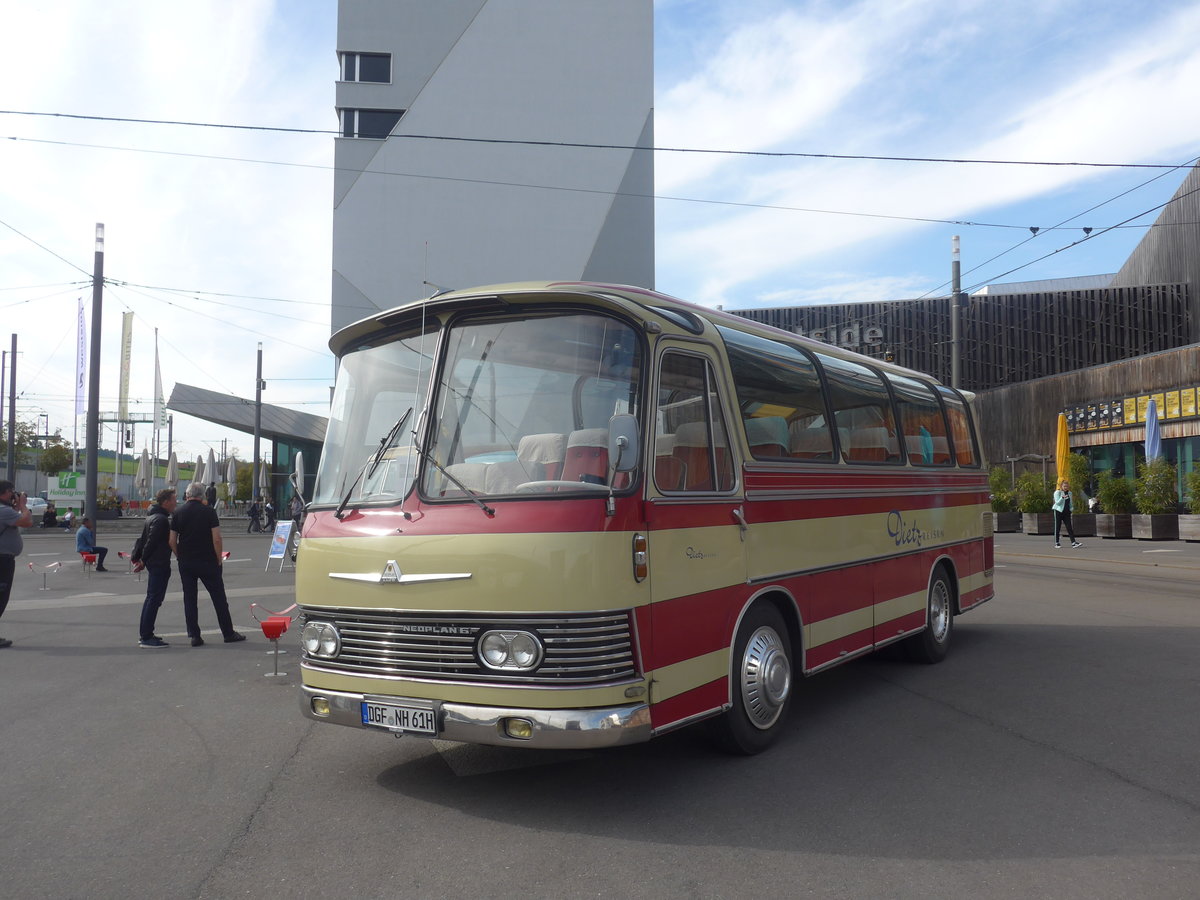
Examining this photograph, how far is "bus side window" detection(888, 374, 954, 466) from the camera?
921 cm

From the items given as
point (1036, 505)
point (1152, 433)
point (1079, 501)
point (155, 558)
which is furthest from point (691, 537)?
point (1036, 505)

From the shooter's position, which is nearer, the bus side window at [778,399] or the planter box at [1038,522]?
the bus side window at [778,399]

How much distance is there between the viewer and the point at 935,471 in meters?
9.73

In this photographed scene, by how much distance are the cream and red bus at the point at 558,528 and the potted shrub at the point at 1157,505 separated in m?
24.3

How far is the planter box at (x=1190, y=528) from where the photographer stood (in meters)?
25.5

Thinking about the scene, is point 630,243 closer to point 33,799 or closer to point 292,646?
point 292,646

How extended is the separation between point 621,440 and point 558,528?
20.9 inches

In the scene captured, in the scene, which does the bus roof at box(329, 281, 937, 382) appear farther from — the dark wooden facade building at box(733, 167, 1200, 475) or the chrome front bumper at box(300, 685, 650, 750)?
the dark wooden facade building at box(733, 167, 1200, 475)

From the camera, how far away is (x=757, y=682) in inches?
235

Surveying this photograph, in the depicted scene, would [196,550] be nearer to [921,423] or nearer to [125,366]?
[921,423]

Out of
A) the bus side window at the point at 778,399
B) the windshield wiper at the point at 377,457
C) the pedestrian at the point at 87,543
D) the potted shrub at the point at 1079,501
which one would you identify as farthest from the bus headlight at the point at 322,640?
the potted shrub at the point at 1079,501

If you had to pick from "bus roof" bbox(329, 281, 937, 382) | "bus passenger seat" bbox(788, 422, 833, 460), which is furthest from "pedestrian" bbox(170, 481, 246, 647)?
"bus passenger seat" bbox(788, 422, 833, 460)

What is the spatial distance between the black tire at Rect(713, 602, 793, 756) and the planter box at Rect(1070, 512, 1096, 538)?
27.0 metres

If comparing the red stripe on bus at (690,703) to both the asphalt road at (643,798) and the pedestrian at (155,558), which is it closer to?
the asphalt road at (643,798)
